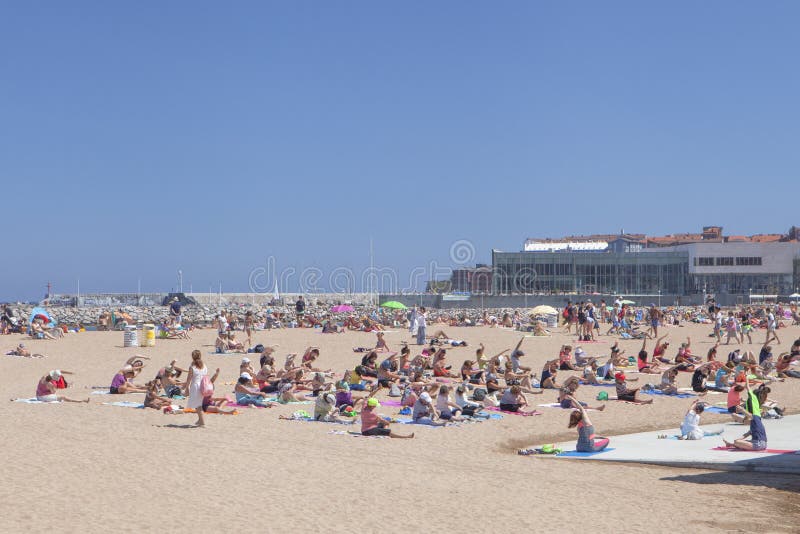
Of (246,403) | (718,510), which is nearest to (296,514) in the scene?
(718,510)

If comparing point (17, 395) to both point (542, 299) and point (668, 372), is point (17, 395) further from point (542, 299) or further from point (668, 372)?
point (542, 299)

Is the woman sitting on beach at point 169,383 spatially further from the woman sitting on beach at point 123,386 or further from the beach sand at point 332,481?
the beach sand at point 332,481

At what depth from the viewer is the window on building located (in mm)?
81250

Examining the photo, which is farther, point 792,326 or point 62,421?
point 792,326

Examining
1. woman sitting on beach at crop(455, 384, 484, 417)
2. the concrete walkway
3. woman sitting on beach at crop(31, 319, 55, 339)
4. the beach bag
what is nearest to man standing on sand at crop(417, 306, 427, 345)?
woman sitting on beach at crop(31, 319, 55, 339)

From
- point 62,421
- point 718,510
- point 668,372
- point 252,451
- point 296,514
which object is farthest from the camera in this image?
point 668,372

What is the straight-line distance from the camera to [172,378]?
1577cm

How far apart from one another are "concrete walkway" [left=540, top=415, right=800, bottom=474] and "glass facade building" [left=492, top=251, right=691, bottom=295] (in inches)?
2806

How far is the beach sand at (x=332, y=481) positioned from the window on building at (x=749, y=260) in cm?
7099

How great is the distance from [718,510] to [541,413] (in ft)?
20.9

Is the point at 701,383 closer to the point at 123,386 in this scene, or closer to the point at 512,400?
the point at 512,400

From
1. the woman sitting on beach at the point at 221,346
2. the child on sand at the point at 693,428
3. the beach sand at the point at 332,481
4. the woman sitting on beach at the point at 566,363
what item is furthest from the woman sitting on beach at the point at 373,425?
the woman sitting on beach at the point at 221,346

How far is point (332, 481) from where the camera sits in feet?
30.8

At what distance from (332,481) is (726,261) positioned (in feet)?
257
